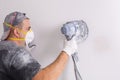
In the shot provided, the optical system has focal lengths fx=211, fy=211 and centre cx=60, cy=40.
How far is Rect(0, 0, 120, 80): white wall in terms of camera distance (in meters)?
1.46

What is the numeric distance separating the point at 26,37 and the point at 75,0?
448 millimetres

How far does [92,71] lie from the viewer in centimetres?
151

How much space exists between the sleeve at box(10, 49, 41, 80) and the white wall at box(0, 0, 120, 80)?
0.45 metres

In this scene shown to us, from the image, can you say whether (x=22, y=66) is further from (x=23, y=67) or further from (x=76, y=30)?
(x=76, y=30)

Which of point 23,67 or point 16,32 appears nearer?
point 23,67

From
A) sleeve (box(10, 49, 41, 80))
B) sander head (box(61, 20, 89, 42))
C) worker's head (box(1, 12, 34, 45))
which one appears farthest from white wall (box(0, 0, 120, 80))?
sleeve (box(10, 49, 41, 80))

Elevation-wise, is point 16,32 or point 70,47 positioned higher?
point 16,32

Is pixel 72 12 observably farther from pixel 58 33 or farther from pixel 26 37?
pixel 26 37

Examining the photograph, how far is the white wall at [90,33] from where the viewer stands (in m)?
1.46

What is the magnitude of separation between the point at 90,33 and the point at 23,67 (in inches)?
22.7

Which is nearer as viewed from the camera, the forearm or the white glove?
the forearm

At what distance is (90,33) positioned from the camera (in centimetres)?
150

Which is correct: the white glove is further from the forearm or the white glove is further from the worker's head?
the worker's head

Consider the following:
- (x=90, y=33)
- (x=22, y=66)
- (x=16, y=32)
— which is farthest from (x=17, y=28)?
(x=90, y=33)
